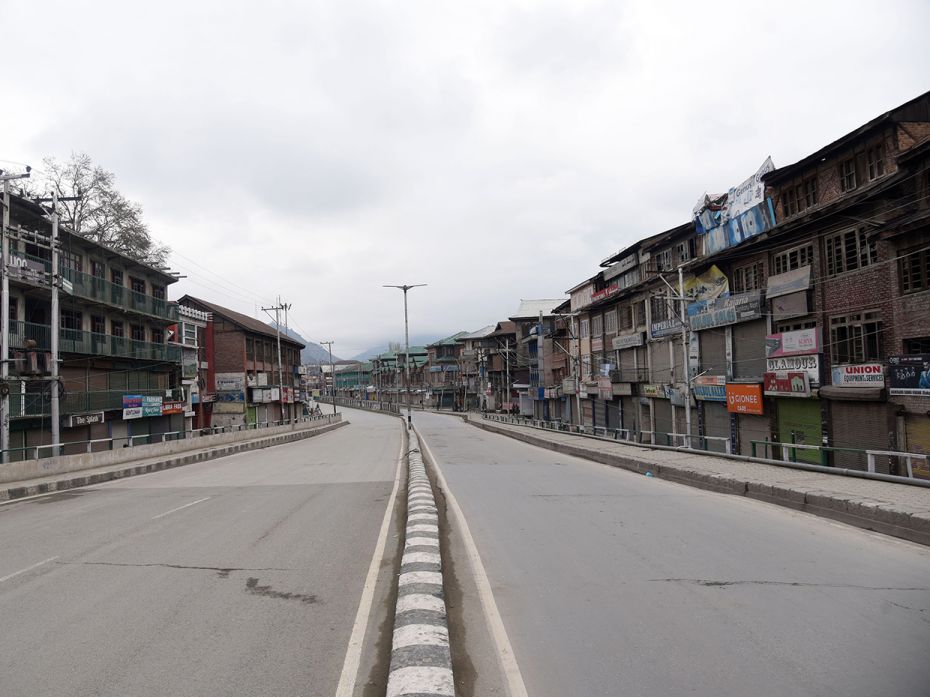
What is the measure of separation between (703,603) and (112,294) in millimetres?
36594

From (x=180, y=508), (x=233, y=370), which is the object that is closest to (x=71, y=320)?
(x=180, y=508)

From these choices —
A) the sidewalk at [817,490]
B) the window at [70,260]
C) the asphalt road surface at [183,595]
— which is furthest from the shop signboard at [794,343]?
the window at [70,260]

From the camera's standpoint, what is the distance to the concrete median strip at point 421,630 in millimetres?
3885

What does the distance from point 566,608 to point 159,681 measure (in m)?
3.55

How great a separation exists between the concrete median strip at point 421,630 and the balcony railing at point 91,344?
20055 millimetres

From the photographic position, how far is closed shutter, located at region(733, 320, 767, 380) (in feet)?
84.3

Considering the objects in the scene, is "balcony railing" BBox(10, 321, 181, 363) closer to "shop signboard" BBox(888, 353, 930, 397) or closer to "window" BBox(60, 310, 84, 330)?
"window" BBox(60, 310, 84, 330)

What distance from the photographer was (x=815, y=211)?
836 inches

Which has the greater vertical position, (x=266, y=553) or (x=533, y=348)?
(x=533, y=348)

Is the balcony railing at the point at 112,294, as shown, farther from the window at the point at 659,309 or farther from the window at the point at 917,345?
the window at the point at 917,345

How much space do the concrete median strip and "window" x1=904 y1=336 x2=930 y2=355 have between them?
17.1m

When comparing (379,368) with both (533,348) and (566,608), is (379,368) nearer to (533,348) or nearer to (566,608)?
(533,348)

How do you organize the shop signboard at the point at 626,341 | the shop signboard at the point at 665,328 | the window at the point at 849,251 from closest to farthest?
the window at the point at 849,251, the shop signboard at the point at 665,328, the shop signboard at the point at 626,341

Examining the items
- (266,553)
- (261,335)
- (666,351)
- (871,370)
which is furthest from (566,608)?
(261,335)
